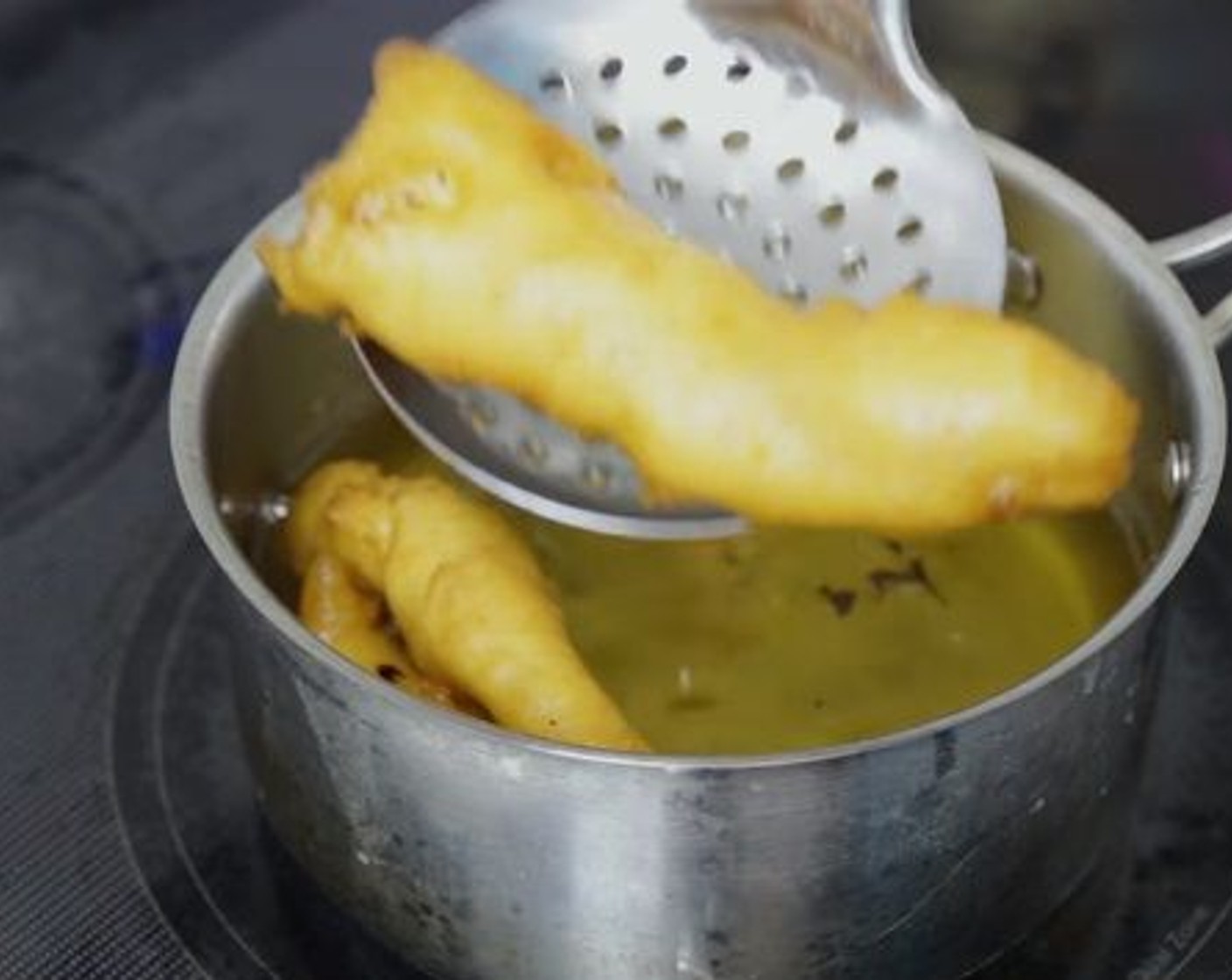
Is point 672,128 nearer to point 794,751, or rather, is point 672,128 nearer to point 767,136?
point 767,136

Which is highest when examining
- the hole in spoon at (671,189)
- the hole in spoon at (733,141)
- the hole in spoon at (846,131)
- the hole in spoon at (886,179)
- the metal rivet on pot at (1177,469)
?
the hole in spoon at (846,131)

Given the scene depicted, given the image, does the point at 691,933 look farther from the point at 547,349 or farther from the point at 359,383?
the point at 359,383

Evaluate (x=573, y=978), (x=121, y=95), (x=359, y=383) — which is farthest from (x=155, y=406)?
(x=573, y=978)

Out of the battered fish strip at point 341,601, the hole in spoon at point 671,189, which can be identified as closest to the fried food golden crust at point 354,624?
the battered fish strip at point 341,601

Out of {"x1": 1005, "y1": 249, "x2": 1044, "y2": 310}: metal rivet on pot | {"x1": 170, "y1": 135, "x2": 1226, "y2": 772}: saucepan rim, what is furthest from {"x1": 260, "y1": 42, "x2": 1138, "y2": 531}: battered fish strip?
{"x1": 1005, "y1": 249, "x2": 1044, "y2": 310}: metal rivet on pot

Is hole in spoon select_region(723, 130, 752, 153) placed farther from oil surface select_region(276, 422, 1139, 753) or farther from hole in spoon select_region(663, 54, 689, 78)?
oil surface select_region(276, 422, 1139, 753)

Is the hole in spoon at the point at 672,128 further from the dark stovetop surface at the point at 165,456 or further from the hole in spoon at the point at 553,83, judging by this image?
the dark stovetop surface at the point at 165,456
